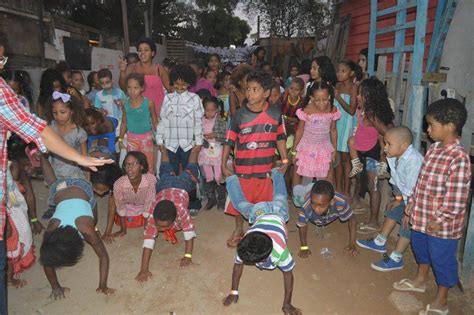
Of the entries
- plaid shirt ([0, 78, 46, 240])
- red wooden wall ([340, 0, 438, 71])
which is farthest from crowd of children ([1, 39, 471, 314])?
red wooden wall ([340, 0, 438, 71])

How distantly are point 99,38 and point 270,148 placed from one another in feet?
32.5

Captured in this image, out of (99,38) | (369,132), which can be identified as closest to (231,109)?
(369,132)

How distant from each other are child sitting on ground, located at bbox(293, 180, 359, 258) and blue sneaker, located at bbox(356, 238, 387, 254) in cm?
17

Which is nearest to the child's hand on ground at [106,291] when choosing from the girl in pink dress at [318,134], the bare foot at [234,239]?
the bare foot at [234,239]

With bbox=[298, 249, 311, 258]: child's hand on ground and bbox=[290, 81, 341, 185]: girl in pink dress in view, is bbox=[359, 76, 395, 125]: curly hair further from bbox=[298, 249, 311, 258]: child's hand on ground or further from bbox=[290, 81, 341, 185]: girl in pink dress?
bbox=[298, 249, 311, 258]: child's hand on ground

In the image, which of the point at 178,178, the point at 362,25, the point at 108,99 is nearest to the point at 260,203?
the point at 178,178

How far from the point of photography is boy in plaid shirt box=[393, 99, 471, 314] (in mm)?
2479

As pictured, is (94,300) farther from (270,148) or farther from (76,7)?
(76,7)

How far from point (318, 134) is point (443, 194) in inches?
64.0

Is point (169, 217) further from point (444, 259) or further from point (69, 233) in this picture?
point (444, 259)

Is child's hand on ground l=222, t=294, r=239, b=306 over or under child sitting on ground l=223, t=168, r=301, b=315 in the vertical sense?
under

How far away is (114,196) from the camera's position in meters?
3.56

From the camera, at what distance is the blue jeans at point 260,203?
3002 mm

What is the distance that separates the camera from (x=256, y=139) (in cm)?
343
